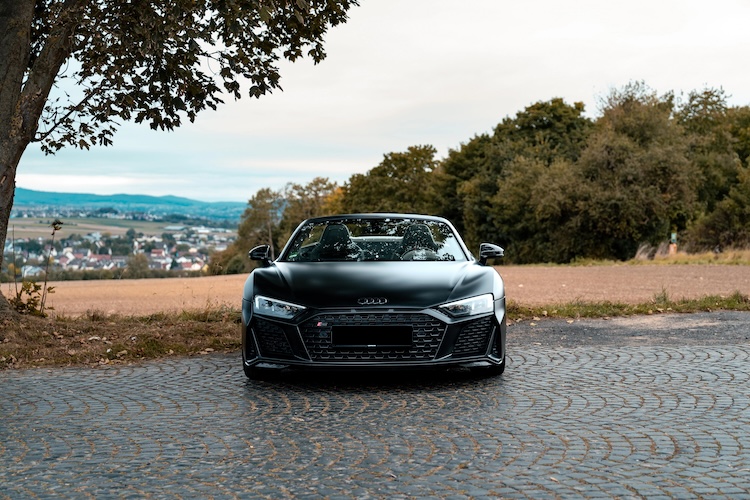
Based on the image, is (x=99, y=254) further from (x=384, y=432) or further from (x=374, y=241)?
(x=384, y=432)

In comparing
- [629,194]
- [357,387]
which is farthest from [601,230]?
[357,387]

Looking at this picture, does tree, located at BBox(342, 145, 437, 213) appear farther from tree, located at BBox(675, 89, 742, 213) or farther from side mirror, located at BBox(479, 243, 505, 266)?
side mirror, located at BBox(479, 243, 505, 266)

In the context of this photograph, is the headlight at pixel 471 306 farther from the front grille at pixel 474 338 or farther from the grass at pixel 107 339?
the grass at pixel 107 339

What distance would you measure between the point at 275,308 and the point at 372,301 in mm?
870

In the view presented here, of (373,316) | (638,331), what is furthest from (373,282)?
(638,331)

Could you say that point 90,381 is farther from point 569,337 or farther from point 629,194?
point 629,194

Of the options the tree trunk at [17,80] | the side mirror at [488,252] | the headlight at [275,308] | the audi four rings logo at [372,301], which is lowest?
the headlight at [275,308]

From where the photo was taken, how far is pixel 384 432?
21.2 ft

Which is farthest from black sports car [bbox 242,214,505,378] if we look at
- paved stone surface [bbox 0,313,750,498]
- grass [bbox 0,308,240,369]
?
grass [bbox 0,308,240,369]

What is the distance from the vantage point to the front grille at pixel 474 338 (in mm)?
8250

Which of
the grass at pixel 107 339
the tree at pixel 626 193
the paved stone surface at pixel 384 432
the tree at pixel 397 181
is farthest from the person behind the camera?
the tree at pixel 397 181

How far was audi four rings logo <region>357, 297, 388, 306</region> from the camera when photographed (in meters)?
8.08

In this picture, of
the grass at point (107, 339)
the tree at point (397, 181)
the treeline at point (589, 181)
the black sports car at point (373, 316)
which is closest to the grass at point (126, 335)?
the grass at point (107, 339)

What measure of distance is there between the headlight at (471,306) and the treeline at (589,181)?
37.2 metres
